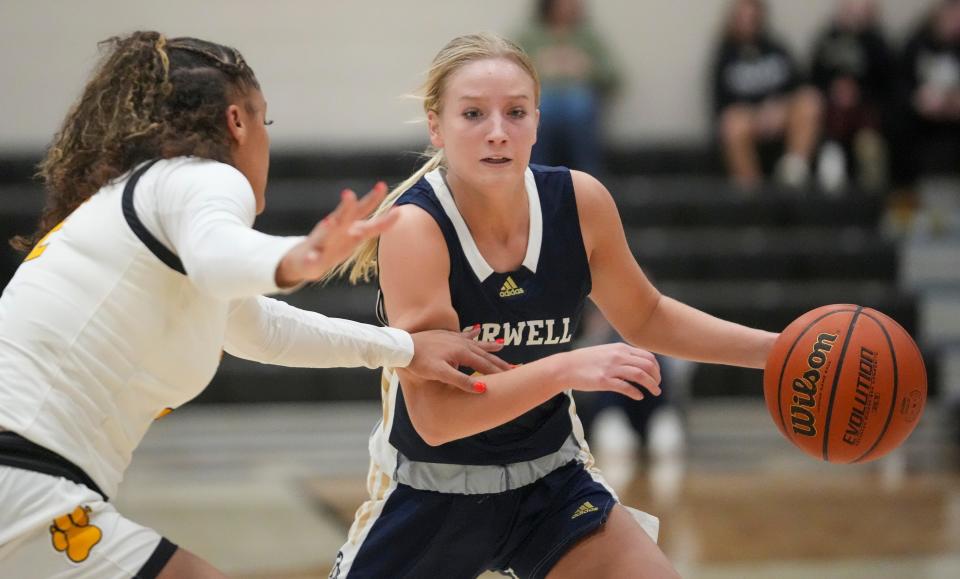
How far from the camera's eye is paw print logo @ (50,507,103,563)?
2.12 metres

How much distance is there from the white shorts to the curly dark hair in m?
0.56

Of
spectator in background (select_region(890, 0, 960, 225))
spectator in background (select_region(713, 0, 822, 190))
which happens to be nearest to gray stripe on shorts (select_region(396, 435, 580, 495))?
spectator in background (select_region(713, 0, 822, 190))

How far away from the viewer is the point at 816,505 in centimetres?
647

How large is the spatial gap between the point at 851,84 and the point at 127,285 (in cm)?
876

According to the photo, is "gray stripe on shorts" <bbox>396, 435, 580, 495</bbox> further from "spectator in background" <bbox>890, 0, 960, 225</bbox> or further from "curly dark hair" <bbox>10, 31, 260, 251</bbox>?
"spectator in background" <bbox>890, 0, 960, 225</bbox>

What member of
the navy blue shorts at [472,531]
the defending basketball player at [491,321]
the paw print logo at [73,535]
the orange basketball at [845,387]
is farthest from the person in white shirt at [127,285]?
the orange basketball at [845,387]

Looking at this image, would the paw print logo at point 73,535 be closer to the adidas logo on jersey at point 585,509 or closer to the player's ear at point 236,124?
the player's ear at point 236,124

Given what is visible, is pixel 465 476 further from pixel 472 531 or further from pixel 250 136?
pixel 250 136

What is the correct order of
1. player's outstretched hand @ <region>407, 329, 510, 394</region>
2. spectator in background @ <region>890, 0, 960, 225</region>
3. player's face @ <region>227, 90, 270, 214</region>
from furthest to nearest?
spectator in background @ <region>890, 0, 960, 225</region> < player's outstretched hand @ <region>407, 329, 510, 394</region> < player's face @ <region>227, 90, 270, 214</region>

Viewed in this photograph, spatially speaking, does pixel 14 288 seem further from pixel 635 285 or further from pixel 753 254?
pixel 753 254

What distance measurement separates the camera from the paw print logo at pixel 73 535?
2.12m

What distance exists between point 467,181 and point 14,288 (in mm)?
1053

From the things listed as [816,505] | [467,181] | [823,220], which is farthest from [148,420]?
[823,220]

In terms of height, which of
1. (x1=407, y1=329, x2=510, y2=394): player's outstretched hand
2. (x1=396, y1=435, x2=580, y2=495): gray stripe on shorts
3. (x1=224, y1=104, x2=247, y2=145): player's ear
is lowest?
(x1=396, y1=435, x2=580, y2=495): gray stripe on shorts
